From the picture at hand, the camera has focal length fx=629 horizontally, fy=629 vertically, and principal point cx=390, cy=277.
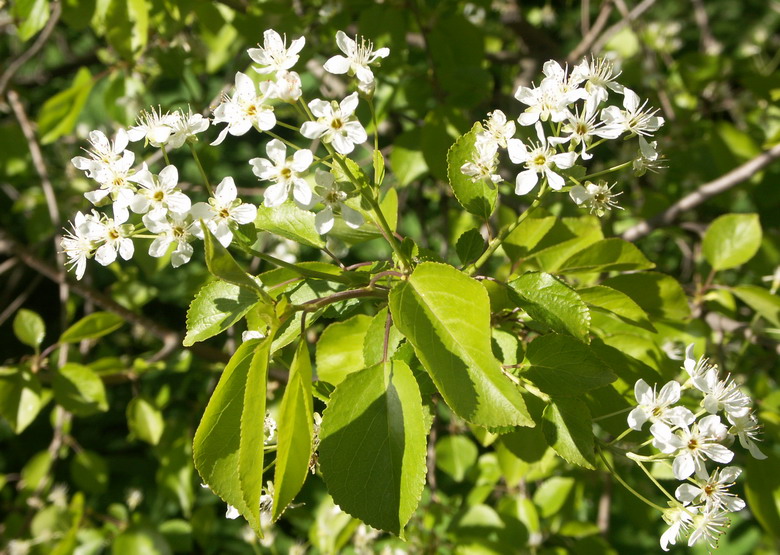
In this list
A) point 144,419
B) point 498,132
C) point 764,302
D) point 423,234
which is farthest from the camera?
point 423,234

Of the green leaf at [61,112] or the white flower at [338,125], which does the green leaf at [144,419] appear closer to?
the green leaf at [61,112]

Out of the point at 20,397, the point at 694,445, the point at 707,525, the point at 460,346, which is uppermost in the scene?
the point at 460,346

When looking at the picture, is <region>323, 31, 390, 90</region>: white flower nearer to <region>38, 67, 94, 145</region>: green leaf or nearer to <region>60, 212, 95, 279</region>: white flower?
<region>60, 212, 95, 279</region>: white flower

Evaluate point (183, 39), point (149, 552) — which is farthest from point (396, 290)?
point (183, 39)

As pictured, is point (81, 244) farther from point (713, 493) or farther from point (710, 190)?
point (710, 190)

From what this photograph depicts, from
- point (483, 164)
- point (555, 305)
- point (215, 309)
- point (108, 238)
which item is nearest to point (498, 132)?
point (483, 164)

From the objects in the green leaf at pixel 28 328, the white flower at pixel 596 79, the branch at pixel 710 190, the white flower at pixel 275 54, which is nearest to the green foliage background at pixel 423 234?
the green leaf at pixel 28 328

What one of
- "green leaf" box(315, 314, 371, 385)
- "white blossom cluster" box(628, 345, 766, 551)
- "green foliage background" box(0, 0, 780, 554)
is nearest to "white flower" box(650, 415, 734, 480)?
"white blossom cluster" box(628, 345, 766, 551)
